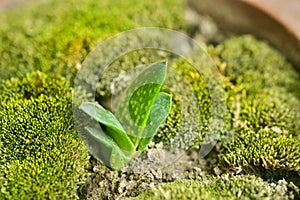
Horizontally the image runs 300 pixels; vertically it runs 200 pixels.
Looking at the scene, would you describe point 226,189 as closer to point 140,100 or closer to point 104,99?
point 140,100

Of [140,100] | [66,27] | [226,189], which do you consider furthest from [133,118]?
[66,27]

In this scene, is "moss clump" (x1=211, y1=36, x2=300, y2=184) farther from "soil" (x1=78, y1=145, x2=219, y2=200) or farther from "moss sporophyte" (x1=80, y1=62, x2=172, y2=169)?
"moss sporophyte" (x1=80, y1=62, x2=172, y2=169)

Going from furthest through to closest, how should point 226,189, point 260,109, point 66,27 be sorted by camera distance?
point 66,27, point 260,109, point 226,189

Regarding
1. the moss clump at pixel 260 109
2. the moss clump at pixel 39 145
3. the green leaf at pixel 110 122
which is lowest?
the moss clump at pixel 39 145

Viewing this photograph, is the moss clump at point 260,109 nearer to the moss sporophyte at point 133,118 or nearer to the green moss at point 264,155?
the green moss at point 264,155

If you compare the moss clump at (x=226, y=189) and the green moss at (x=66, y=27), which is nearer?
the moss clump at (x=226, y=189)

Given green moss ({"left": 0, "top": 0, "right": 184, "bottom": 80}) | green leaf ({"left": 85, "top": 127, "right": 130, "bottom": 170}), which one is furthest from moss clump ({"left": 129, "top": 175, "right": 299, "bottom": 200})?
green moss ({"left": 0, "top": 0, "right": 184, "bottom": 80})

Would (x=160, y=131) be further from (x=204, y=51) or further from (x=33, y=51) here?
(x=33, y=51)

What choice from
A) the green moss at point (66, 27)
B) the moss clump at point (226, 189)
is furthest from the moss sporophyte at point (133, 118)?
the green moss at point (66, 27)
